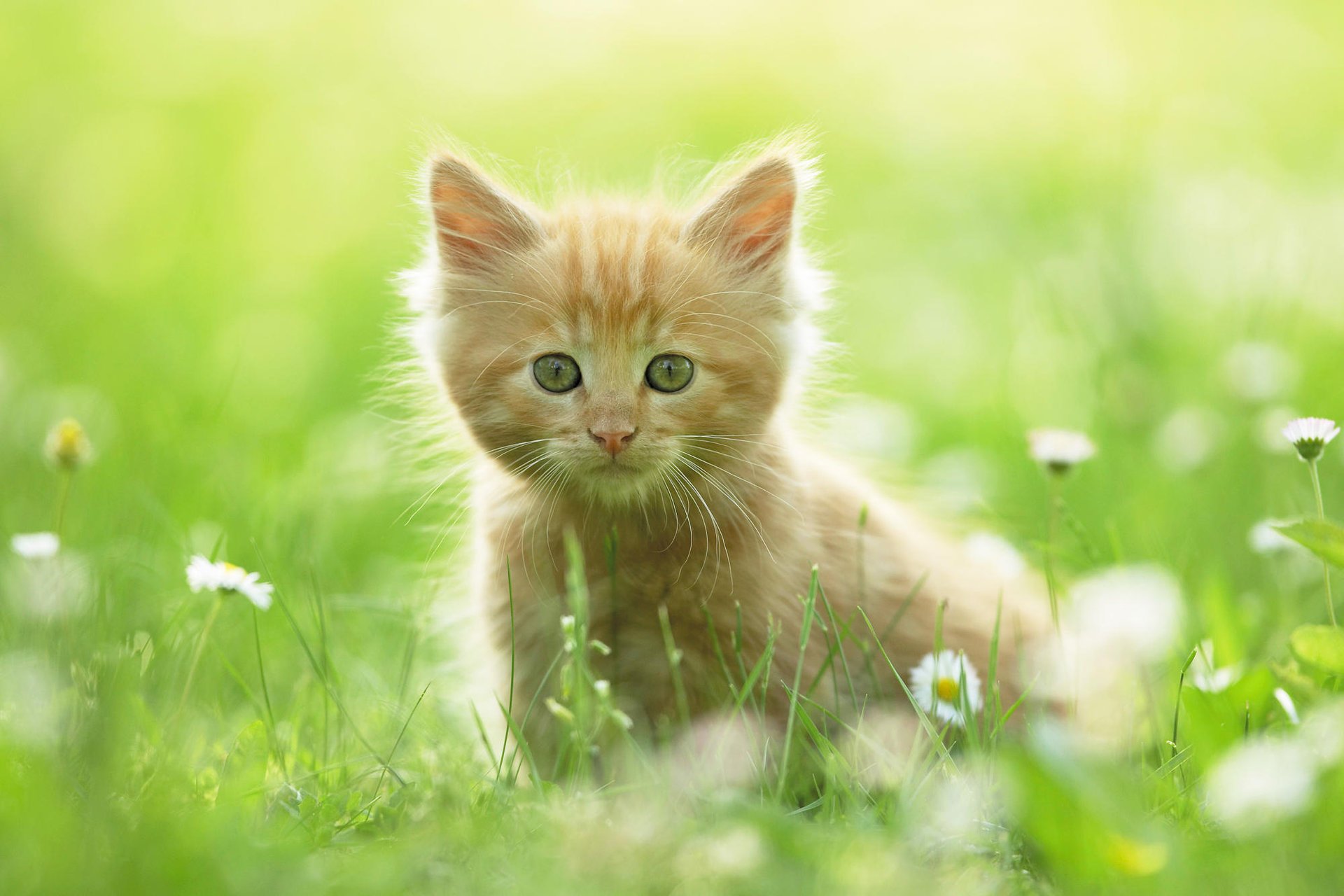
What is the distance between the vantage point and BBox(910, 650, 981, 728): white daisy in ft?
6.66

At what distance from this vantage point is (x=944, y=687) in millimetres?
2066

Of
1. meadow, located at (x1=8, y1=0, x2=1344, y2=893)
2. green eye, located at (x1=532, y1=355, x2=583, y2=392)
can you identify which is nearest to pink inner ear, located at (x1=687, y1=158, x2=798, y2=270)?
meadow, located at (x1=8, y1=0, x2=1344, y2=893)

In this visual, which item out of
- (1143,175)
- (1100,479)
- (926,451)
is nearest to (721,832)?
(1100,479)

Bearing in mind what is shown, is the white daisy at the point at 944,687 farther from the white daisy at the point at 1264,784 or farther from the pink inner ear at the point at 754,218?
the pink inner ear at the point at 754,218

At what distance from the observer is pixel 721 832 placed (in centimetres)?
159

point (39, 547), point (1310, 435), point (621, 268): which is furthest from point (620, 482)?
point (1310, 435)

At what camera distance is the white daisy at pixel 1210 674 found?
204cm

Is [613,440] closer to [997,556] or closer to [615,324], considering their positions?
[615,324]

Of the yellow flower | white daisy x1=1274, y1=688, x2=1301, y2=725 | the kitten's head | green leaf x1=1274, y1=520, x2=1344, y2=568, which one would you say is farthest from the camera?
the kitten's head

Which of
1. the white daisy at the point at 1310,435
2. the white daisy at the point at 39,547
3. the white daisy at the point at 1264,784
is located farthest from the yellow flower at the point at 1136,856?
the white daisy at the point at 39,547

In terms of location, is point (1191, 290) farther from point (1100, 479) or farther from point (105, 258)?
point (105, 258)

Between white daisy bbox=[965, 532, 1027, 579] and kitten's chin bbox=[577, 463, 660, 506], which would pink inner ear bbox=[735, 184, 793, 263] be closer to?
kitten's chin bbox=[577, 463, 660, 506]

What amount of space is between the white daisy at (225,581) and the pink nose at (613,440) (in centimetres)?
61

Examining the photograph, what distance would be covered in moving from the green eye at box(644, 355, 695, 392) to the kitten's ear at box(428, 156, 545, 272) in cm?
37
